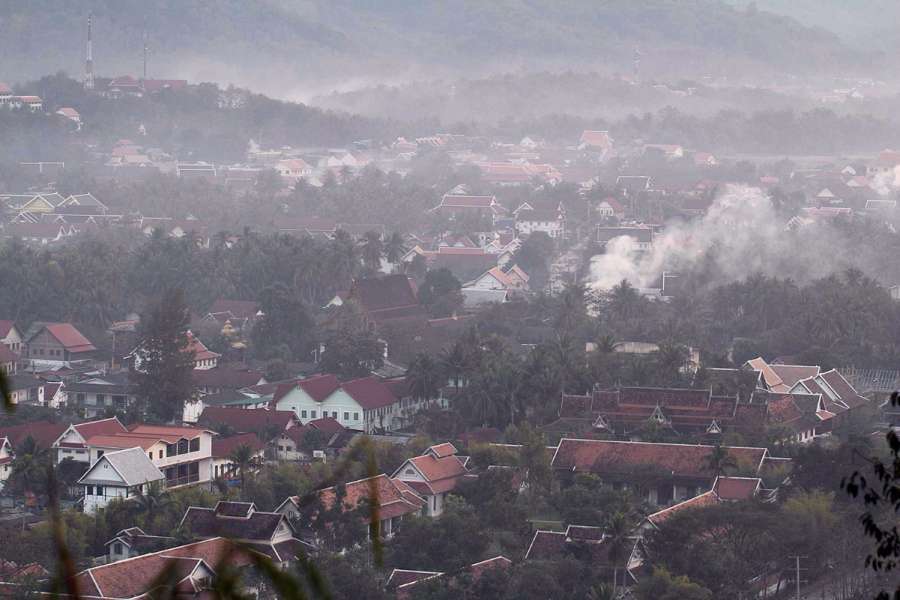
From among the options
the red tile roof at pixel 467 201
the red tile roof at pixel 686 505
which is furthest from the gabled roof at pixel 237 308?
the red tile roof at pixel 467 201

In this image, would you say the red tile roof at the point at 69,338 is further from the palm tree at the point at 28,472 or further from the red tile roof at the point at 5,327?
the palm tree at the point at 28,472

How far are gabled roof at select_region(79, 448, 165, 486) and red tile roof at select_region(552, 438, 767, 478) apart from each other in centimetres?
493

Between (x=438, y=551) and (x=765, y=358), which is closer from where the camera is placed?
(x=438, y=551)

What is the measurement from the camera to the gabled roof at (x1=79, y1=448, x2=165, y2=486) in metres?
22.9

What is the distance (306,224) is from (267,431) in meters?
27.4

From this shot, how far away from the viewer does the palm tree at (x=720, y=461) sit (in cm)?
2266

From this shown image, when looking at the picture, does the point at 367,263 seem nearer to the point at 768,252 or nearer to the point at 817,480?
the point at 768,252

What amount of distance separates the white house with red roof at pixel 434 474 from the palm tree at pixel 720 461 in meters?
2.94

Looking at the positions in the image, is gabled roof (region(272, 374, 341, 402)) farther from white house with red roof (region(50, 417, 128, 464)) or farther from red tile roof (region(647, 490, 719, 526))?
red tile roof (region(647, 490, 719, 526))

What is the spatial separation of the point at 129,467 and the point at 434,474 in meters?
3.70

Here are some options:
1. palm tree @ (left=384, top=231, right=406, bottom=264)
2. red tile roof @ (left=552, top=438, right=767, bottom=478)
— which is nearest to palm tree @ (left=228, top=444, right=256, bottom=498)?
red tile roof @ (left=552, top=438, right=767, bottom=478)

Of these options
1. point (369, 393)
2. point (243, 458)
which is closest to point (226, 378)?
point (369, 393)

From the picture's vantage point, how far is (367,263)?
42.2m

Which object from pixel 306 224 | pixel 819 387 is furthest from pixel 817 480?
pixel 306 224
